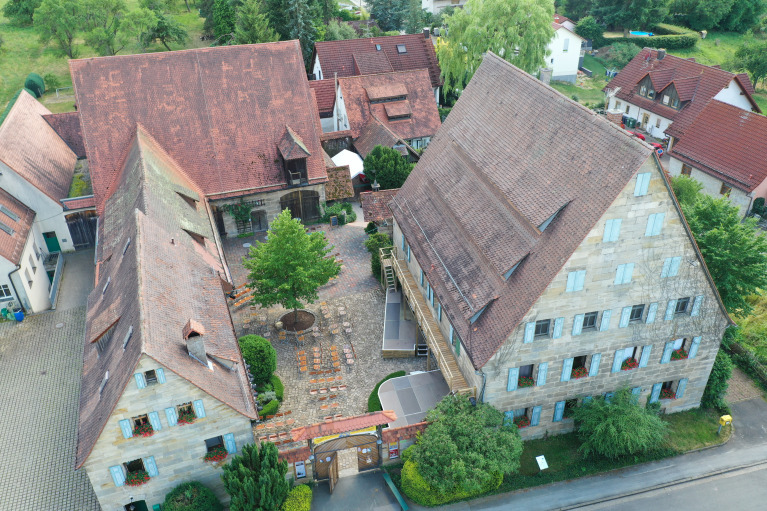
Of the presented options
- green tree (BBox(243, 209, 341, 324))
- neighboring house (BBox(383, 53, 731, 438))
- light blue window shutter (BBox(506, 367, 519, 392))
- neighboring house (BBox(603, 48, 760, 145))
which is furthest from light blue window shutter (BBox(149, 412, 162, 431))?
neighboring house (BBox(603, 48, 760, 145))

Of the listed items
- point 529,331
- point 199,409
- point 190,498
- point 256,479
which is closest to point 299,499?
point 256,479

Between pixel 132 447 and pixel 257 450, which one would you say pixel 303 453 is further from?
pixel 132 447

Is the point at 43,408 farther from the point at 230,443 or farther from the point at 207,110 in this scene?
the point at 207,110

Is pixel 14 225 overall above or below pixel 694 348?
above

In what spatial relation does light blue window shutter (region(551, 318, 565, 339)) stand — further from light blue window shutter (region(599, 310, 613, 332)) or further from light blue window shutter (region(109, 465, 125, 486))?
light blue window shutter (region(109, 465, 125, 486))

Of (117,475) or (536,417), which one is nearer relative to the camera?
(117,475)

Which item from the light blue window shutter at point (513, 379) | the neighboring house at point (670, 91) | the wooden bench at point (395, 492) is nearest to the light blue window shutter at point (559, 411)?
the light blue window shutter at point (513, 379)
